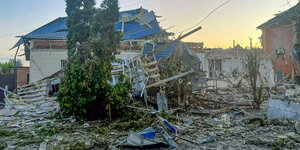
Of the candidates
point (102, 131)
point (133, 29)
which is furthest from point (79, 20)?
point (133, 29)

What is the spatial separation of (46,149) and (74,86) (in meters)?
2.55

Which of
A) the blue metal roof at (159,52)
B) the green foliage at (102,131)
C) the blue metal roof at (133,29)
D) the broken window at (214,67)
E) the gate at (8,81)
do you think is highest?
the blue metal roof at (133,29)

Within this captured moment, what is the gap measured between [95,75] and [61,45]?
966 cm

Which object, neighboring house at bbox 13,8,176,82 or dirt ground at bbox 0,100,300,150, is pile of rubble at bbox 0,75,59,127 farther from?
neighboring house at bbox 13,8,176,82

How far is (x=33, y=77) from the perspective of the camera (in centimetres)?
1442

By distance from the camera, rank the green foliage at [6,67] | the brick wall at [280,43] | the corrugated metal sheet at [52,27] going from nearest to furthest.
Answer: the green foliage at [6,67]
the corrugated metal sheet at [52,27]
the brick wall at [280,43]

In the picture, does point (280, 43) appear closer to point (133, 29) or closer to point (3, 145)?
point (133, 29)

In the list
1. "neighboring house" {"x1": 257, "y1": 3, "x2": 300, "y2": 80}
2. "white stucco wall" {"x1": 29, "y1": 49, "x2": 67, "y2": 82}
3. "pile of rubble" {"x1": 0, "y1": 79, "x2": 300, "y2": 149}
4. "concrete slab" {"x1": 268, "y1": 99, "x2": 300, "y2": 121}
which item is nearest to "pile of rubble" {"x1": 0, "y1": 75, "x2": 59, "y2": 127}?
"pile of rubble" {"x1": 0, "y1": 79, "x2": 300, "y2": 149}

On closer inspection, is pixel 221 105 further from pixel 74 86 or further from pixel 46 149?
pixel 46 149

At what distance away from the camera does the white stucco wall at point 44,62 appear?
1432 cm

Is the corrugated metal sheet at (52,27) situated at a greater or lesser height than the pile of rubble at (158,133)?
greater

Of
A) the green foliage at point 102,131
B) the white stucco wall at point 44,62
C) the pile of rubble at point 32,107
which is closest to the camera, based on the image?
the green foliage at point 102,131

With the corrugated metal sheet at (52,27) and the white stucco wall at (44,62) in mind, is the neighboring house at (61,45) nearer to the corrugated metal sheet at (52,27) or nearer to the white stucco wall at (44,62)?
the white stucco wall at (44,62)

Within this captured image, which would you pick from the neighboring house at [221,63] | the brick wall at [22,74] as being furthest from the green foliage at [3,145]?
the neighboring house at [221,63]
